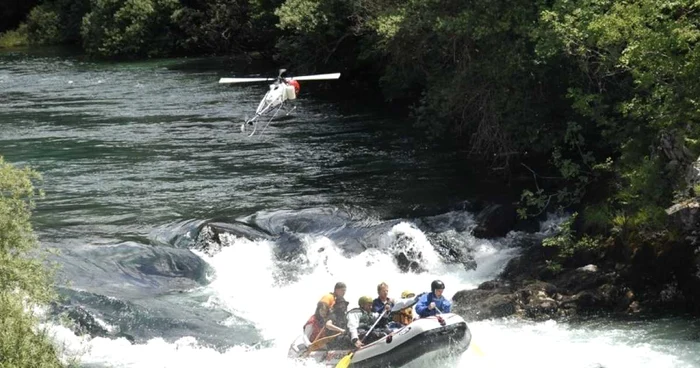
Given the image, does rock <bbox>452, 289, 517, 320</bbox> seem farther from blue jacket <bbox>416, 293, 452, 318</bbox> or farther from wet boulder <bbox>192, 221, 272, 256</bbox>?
wet boulder <bbox>192, 221, 272, 256</bbox>

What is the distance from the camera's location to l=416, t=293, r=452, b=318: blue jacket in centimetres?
1606

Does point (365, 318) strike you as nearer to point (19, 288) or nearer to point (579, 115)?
point (19, 288)

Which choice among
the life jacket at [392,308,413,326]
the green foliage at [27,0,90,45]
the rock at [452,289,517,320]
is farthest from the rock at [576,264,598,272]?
the green foliage at [27,0,90,45]

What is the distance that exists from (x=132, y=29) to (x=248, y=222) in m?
31.1

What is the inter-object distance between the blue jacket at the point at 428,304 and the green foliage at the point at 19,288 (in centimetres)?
574

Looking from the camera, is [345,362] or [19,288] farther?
[345,362]

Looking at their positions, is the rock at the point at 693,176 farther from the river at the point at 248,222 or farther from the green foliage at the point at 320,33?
the green foliage at the point at 320,33

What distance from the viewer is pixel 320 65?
3678cm

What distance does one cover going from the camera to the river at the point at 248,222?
16.4 m

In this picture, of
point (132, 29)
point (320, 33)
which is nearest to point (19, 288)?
point (320, 33)

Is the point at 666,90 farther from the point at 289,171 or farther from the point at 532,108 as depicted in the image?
the point at 289,171

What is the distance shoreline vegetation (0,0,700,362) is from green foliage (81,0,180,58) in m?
21.4

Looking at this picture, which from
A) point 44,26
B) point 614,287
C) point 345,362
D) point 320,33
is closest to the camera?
point 345,362

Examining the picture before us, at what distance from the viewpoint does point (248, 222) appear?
2262 centimetres
